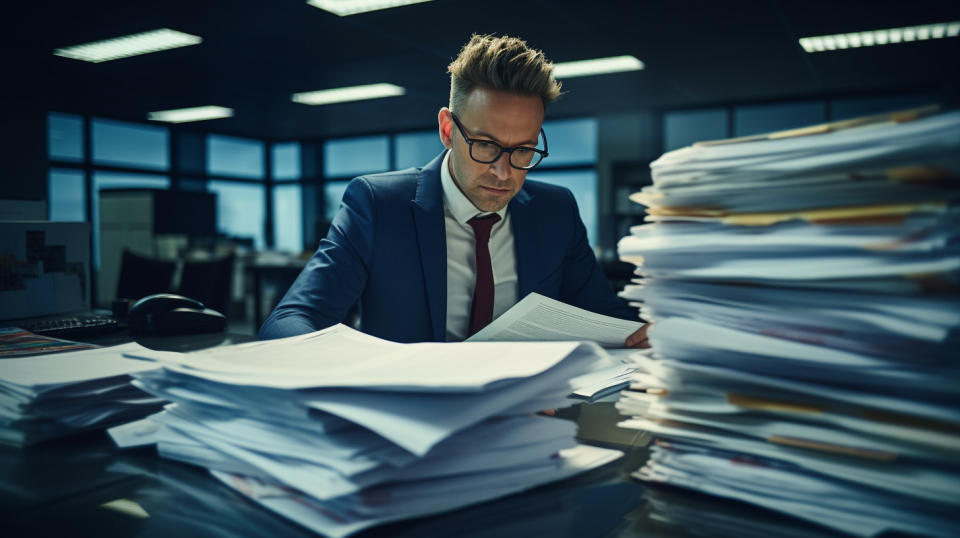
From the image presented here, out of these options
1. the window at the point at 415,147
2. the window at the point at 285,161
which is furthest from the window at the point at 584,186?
the window at the point at 285,161

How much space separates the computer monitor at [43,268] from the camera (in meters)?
1.67

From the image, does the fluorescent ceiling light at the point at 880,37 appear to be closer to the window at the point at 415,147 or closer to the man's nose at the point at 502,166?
the man's nose at the point at 502,166

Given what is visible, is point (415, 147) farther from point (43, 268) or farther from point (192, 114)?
point (43, 268)

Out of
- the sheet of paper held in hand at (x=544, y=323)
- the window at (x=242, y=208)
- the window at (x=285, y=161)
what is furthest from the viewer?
the window at (x=285, y=161)

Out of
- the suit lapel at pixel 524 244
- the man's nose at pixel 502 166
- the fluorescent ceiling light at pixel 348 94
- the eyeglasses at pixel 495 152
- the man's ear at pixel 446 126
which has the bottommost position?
the suit lapel at pixel 524 244

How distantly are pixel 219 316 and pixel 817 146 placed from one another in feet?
4.47

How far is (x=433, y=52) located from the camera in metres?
5.11

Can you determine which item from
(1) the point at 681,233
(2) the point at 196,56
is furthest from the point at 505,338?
(2) the point at 196,56

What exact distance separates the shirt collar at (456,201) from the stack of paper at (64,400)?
0.87 metres

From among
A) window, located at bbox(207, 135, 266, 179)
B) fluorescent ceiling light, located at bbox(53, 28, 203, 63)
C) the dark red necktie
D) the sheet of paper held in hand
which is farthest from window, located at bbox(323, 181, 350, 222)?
the sheet of paper held in hand

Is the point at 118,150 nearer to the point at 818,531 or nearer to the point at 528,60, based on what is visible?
the point at 528,60

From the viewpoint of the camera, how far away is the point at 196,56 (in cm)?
515

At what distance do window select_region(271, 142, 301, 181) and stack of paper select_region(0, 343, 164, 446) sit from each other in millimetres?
9937

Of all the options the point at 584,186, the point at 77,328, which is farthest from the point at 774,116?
the point at 77,328
